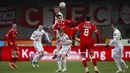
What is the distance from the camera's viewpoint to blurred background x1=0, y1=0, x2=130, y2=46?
42469 mm

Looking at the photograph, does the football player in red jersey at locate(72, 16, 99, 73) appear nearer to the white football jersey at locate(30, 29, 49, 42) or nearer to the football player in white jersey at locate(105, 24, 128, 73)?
the football player in white jersey at locate(105, 24, 128, 73)

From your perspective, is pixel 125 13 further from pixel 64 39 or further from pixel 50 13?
pixel 64 39

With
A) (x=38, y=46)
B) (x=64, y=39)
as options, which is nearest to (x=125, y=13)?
(x=38, y=46)

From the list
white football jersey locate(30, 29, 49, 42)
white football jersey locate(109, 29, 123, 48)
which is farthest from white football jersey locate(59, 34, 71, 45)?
white football jersey locate(30, 29, 49, 42)

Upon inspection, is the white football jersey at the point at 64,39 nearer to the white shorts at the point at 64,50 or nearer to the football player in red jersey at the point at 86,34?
the white shorts at the point at 64,50

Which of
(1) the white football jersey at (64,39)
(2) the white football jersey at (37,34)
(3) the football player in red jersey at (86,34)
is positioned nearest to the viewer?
(3) the football player in red jersey at (86,34)

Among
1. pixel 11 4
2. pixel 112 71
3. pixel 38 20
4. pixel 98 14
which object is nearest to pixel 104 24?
pixel 98 14

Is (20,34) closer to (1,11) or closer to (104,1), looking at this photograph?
(1,11)

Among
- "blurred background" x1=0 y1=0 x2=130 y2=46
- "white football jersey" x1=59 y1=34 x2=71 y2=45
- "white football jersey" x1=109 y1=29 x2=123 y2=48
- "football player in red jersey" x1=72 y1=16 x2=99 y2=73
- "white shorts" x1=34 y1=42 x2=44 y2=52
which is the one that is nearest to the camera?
"football player in red jersey" x1=72 y1=16 x2=99 y2=73

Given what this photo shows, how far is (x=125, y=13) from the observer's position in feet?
140

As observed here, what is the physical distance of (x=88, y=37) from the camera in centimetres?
1761

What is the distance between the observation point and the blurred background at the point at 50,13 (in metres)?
42.5

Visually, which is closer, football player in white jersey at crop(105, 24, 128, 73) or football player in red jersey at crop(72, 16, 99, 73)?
football player in red jersey at crop(72, 16, 99, 73)

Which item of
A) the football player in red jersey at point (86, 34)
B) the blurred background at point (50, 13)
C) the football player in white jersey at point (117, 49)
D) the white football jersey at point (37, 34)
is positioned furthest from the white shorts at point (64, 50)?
the blurred background at point (50, 13)
